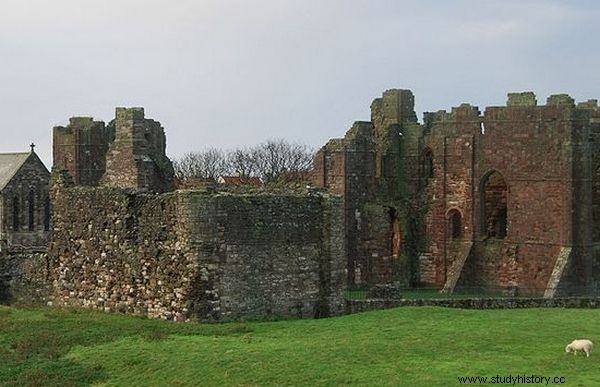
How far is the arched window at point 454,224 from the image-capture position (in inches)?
2047

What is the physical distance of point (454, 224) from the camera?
52.2 meters

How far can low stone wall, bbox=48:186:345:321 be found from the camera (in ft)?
94.2

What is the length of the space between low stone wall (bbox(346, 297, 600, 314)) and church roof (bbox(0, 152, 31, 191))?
54674 millimetres

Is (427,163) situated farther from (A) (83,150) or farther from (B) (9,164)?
(B) (9,164)

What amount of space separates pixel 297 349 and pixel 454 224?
28817 millimetres

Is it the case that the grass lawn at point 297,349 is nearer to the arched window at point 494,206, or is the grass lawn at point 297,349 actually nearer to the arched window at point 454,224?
the arched window at point 494,206

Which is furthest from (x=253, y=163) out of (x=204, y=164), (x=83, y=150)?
(x=83, y=150)

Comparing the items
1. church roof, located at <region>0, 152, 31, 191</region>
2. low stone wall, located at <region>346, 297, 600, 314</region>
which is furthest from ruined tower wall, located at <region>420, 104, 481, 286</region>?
church roof, located at <region>0, 152, 31, 191</region>

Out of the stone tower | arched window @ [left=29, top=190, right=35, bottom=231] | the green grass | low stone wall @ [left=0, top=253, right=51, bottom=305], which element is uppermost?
the stone tower

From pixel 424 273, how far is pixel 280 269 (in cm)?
2367

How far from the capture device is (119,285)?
3072 centimetres

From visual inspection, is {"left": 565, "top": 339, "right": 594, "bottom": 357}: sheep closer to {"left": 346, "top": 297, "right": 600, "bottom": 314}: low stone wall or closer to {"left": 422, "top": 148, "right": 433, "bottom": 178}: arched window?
{"left": 346, "top": 297, "right": 600, "bottom": 314}: low stone wall

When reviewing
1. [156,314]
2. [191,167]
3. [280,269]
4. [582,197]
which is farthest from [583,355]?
[191,167]

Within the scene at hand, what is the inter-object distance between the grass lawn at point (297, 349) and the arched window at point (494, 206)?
20.8 meters
